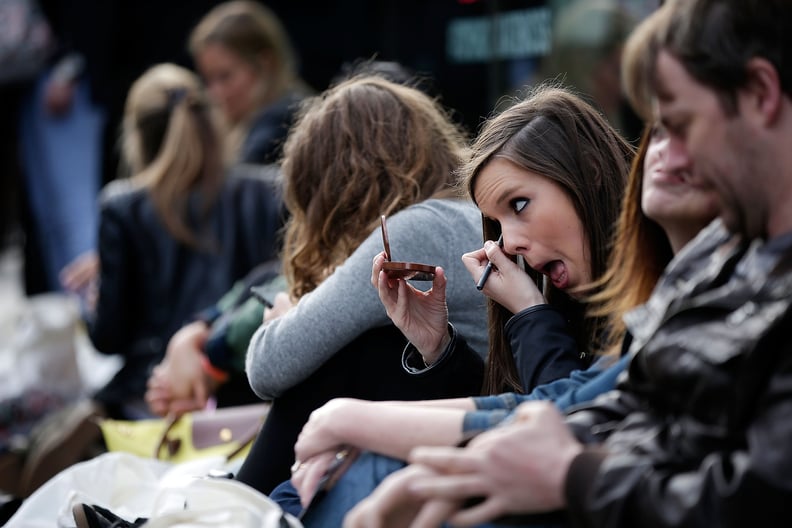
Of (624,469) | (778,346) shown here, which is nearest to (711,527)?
(624,469)

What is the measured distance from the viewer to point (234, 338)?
3.38 m

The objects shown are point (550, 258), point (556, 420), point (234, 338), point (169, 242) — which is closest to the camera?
point (556, 420)

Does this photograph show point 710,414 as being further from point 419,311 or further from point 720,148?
point 419,311

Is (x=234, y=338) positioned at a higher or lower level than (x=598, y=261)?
lower

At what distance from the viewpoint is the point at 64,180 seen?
6.85 metres

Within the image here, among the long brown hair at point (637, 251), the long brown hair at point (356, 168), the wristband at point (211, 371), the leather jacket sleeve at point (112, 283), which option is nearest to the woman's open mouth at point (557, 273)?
the long brown hair at point (637, 251)

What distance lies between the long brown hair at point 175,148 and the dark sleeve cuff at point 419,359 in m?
2.07

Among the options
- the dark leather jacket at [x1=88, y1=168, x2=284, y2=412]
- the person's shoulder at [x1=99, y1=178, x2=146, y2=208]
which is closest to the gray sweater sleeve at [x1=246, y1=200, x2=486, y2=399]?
the dark leather jacket at [x1=88, y1=168, x2=284, y2=412]

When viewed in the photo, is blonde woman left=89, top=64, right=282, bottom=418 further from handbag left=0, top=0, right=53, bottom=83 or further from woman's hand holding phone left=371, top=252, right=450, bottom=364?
handbag left=0, top=0, right=53, bottom=83

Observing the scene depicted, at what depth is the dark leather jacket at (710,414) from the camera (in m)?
1.39

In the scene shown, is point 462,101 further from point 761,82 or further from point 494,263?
point 761,82

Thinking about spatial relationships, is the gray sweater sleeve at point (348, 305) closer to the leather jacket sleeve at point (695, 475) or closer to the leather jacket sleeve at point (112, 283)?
the leather jacket sleeve at point (695, 475)

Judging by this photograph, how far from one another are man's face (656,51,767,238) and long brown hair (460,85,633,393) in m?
0.61

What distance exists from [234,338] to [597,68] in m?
1.84
